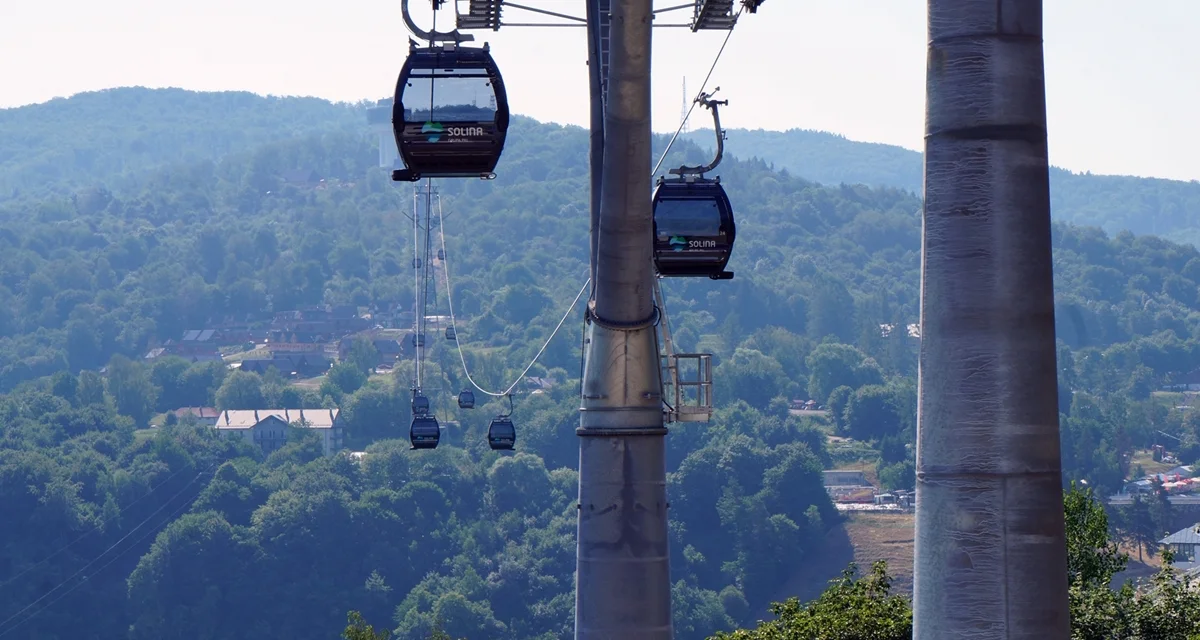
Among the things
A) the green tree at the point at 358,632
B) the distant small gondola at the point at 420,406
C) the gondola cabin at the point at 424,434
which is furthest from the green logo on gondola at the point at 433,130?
the distant small gondola at the point at 420,406

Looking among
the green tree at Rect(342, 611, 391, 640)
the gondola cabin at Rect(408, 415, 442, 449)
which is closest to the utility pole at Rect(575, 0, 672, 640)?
the green tree at Rect(342, 611, 391, 640)

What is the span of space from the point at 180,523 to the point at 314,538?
11.8 meters

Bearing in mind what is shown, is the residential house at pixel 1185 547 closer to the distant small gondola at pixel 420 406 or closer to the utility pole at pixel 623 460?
the distant small gondola at pixel 420 406

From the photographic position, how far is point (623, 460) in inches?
506

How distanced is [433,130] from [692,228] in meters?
3.21

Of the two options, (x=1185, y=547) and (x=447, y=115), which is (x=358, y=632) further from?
(x=1185, y=547)

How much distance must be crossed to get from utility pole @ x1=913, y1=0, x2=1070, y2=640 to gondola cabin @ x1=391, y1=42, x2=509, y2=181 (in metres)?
9.53

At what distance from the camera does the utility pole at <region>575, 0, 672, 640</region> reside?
12773 millimetres

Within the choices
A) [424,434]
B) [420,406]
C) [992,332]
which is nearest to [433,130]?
[992,332]

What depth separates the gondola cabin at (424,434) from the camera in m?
49.2

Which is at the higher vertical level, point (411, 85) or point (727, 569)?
point (411, 85)

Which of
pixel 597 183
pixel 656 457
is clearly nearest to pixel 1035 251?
A: pixel 656 457

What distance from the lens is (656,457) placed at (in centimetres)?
1298

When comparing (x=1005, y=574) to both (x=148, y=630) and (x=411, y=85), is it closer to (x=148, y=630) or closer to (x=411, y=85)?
(x=411, y=85)
